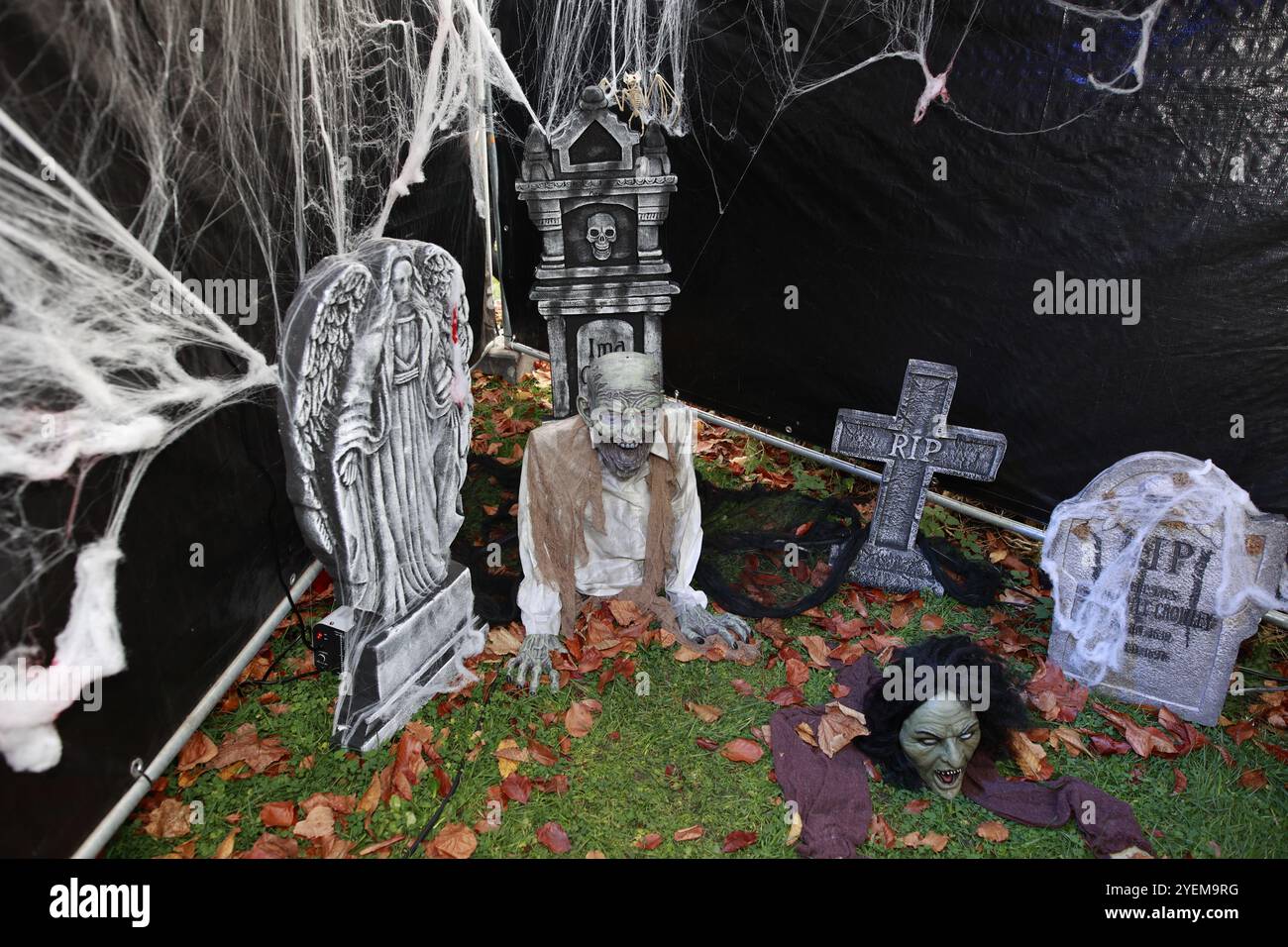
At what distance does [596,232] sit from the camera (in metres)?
5.59

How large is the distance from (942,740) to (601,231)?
151 inches

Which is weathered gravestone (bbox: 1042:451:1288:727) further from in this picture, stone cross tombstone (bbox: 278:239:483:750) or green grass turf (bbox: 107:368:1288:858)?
stone cross tombstone (bbox: 278:239:483:750)

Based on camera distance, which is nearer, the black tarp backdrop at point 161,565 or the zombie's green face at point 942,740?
the black tarp backdrop at point 161,565

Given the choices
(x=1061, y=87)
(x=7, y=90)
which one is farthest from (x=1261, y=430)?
(x=7, y=90)

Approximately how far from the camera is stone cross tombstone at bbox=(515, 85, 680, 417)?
538cm

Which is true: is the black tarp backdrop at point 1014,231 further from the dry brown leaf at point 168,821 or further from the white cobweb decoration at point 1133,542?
the dry brown leaf at point 168,821

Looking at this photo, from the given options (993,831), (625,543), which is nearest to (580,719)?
(625,543)

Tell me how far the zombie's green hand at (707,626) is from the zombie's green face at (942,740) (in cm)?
111

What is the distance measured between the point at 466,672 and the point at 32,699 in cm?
184

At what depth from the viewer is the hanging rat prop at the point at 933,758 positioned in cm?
339

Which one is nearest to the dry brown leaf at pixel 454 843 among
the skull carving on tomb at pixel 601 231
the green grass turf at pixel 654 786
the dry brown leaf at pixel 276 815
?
the green grass turf at pixel 654 786

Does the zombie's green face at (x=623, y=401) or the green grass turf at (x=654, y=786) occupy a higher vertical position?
the zombie's green face at (x=623, y=401)

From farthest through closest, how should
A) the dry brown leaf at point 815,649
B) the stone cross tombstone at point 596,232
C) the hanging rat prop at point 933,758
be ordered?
the stone cross tombstone at point 596,232
the dry brown leaf at point 815,649
the hanging rat prop at point 933,758

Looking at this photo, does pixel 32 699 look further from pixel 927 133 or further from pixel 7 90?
pixel 927 133
